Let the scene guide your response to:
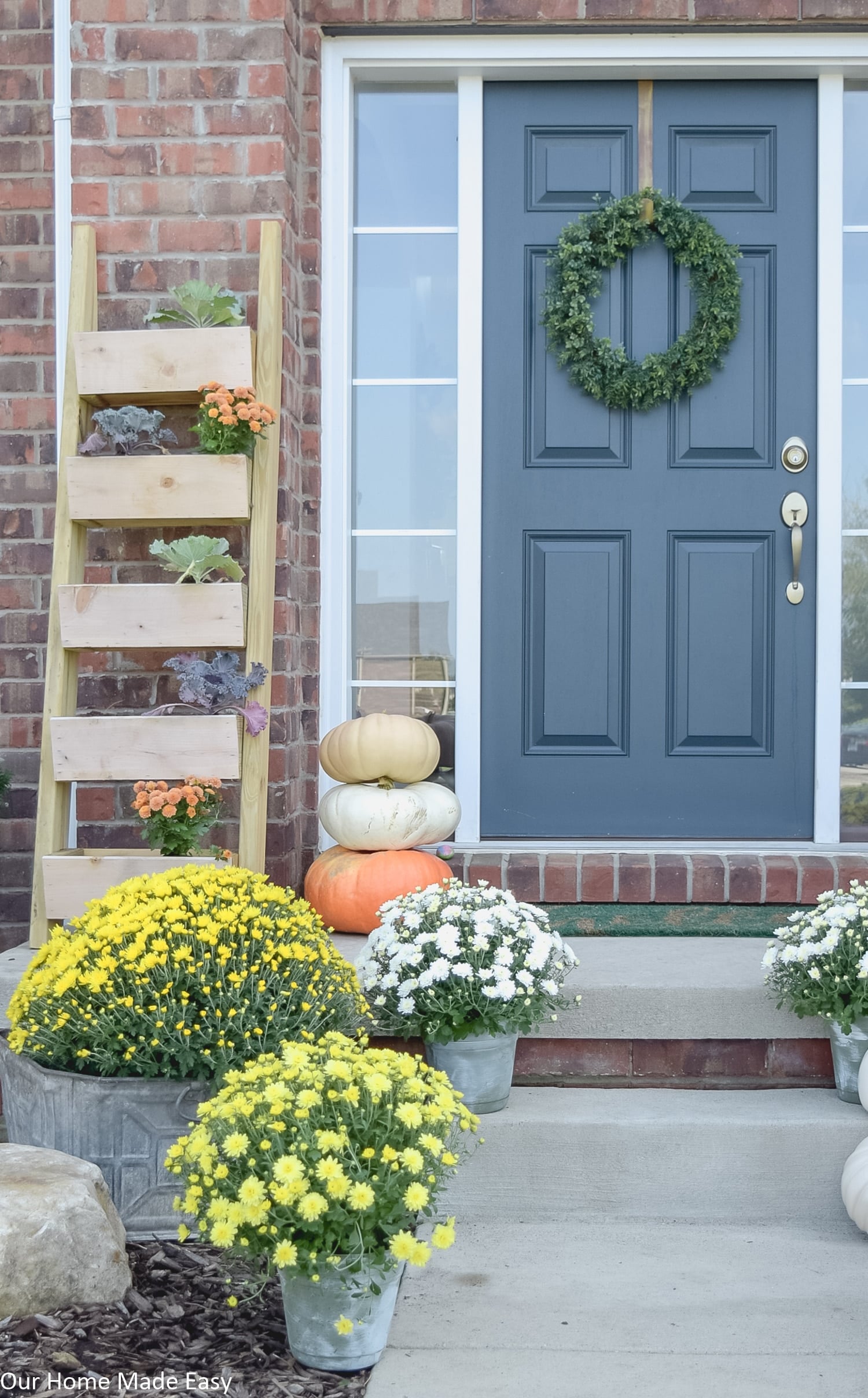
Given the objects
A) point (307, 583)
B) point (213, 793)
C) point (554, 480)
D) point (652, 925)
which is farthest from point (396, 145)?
point (652, 925)

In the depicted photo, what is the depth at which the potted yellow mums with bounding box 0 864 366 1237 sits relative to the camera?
2115 mm

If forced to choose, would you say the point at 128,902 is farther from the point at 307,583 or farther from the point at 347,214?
the point at 347,214

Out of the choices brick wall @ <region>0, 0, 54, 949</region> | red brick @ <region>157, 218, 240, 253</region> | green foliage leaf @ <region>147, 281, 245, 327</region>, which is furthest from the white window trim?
brick wall @ <region>0, 0, 54, 949</region>

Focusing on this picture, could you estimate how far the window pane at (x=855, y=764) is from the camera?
11.5ft

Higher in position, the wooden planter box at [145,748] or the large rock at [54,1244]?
the wooden planter box at [145,748]

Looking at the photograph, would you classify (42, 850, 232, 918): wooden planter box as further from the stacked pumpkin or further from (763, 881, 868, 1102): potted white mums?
(763, 881, 868, 1102): potted white mums

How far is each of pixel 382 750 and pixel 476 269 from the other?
1.45 metres

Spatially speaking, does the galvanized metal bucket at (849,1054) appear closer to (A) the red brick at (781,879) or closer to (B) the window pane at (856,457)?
(A) the red brick at (781,879)

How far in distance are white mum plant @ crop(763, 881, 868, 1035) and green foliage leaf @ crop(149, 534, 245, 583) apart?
1489 millimetres

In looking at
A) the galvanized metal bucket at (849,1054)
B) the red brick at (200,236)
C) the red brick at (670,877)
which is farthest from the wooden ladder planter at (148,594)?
the galvanized metal bucket at (849,1054)

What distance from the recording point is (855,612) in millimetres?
3533

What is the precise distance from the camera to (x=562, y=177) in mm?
3523

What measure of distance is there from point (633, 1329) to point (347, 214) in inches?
114

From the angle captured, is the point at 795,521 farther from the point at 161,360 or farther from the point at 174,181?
the point at 174,181
